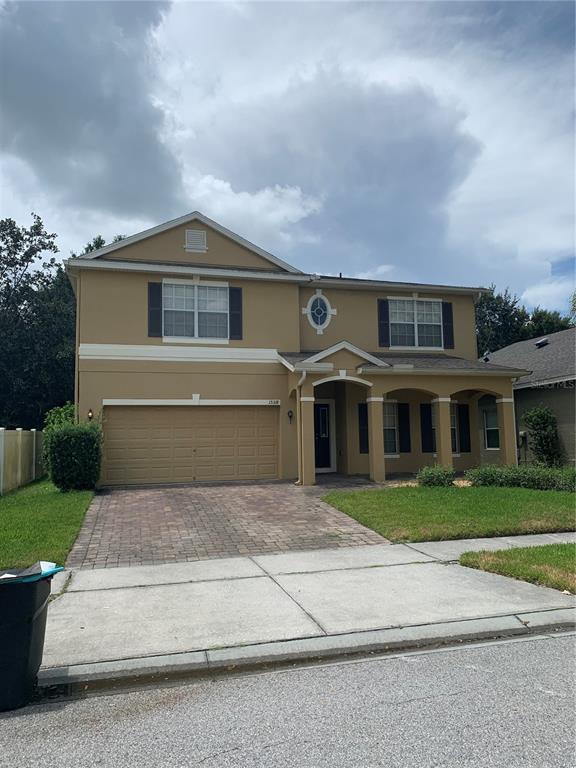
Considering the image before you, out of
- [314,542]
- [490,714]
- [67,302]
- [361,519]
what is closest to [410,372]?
[361,519]

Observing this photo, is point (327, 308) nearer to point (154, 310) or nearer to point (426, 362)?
point (426, 362)

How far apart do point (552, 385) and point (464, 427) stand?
9.90ft

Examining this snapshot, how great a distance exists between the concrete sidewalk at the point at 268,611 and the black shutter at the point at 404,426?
10126 millimetres

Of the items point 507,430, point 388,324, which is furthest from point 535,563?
point 388,324

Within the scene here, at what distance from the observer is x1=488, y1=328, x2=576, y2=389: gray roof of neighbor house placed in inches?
712

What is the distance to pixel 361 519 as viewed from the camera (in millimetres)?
10680

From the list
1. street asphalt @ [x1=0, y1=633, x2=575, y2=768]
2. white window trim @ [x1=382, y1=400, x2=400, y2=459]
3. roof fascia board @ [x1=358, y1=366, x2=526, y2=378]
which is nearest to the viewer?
street asphalt @ [x1=0, y1=633, x2=575, y2=768]

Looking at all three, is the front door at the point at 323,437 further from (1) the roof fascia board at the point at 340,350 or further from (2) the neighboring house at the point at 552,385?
(2) the neighboring house at the point at 552,385

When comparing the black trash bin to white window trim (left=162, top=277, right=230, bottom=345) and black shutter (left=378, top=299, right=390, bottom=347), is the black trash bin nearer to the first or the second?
white window trim (left=162, top=277, right=230, bottom=345)

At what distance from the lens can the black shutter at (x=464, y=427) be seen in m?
19.2

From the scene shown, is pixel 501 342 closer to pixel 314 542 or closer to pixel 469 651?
pixel 314 542

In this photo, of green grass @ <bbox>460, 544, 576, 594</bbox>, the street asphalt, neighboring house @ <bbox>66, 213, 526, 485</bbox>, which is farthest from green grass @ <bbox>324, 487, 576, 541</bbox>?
the street asphalt

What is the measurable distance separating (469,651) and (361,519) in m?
5.54

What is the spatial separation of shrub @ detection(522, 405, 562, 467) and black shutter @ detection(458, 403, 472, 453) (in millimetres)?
1885
